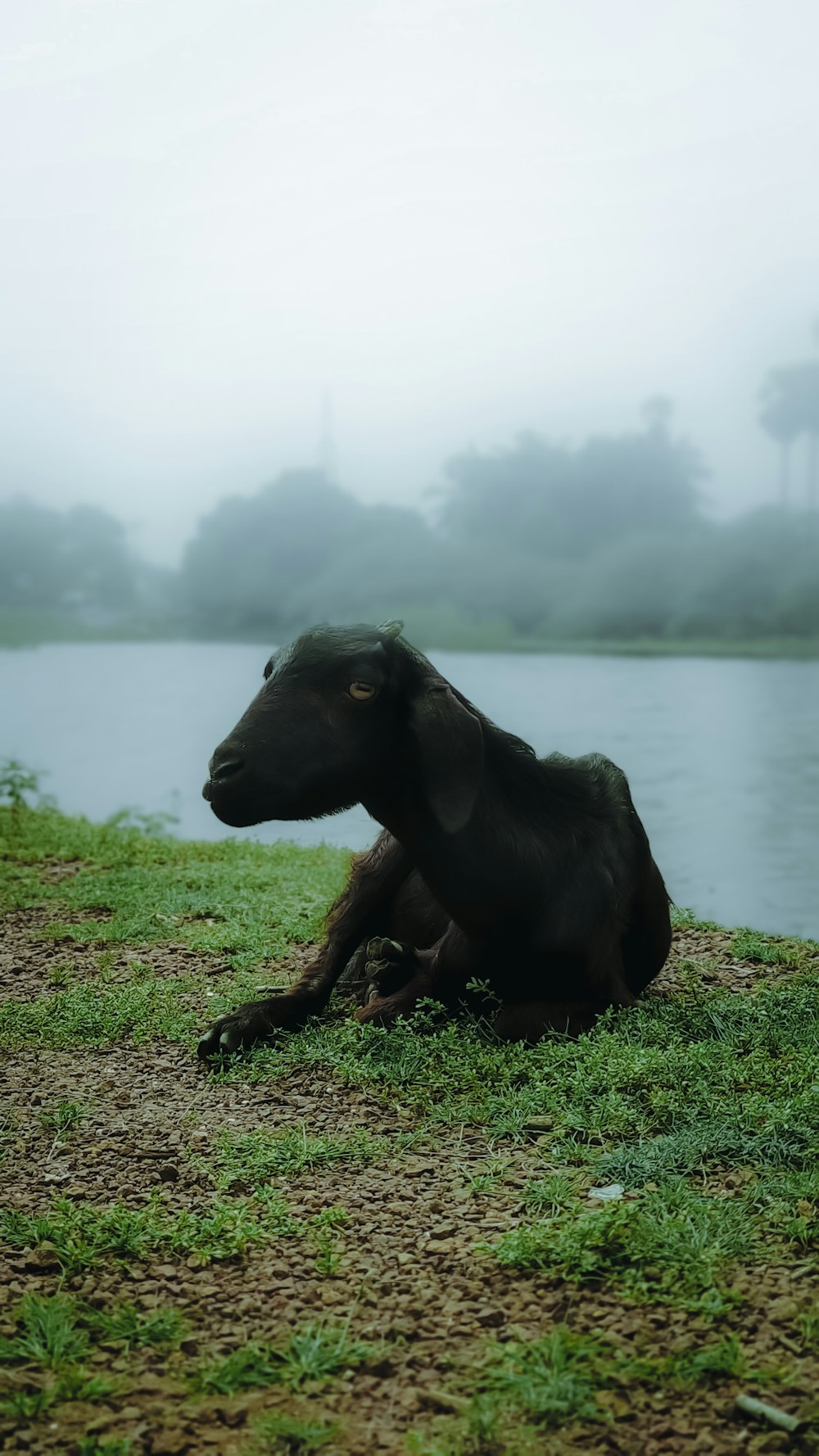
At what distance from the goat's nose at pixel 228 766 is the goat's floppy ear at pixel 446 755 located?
520 mm

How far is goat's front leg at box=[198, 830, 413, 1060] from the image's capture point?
3531 mm

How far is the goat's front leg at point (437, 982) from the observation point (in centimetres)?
362

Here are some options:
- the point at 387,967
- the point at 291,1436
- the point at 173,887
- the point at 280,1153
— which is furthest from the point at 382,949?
the point at 173,887

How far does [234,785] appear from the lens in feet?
10.5

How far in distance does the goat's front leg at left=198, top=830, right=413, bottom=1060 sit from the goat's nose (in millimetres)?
835

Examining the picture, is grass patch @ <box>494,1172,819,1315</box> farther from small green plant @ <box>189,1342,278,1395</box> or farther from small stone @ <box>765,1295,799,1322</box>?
small green plant @ <box>189,1342,278,1395</box>

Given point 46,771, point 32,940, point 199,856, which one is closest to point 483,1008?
point 32,940

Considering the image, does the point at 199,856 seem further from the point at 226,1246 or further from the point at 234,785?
the point at 226,1246

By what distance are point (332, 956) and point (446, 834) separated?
28.3 inches

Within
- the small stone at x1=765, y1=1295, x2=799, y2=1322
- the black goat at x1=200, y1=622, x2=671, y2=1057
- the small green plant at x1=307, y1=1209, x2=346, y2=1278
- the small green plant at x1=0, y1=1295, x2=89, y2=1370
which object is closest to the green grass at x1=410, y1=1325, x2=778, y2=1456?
the small stone at x1=765, y1=1295, x2=799, y2=1322

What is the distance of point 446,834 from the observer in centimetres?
347

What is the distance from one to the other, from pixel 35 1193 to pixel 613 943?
5.93 feet

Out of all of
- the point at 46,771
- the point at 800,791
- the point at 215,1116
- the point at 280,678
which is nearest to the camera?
the point at 215,1116

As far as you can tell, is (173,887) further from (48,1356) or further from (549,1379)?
(549,1379)
